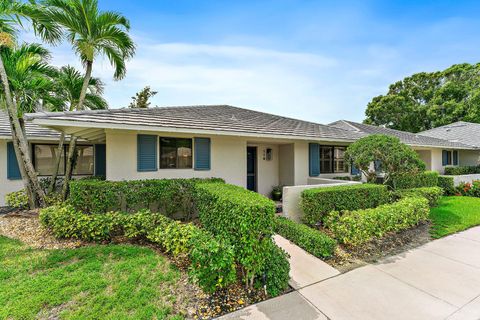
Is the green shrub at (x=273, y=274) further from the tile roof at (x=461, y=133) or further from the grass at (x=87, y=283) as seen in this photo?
the tile roof at (x=461, y=133)

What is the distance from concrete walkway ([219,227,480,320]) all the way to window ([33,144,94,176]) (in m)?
9.97

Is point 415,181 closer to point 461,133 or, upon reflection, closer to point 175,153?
point 175,153

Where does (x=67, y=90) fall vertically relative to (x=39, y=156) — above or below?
above

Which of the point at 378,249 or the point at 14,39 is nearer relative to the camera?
the point at 378,249

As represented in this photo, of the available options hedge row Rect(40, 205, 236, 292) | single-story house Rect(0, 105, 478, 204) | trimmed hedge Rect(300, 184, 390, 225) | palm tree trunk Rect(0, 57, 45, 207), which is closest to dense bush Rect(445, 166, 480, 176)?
single-story house Rect(0, 105, 478, 204)

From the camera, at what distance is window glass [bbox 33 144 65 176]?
9.15 metres

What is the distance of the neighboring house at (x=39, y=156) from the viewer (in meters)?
8.29

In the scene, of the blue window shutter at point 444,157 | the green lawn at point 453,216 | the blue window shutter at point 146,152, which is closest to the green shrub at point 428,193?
the green lawn at point 453,216

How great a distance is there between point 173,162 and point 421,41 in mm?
12452

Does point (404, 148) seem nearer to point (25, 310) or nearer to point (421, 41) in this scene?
point (421, 41)

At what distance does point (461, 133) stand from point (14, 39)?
30824 mm

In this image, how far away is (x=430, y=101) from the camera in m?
29.8

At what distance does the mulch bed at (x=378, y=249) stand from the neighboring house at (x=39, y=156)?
10.2 meters

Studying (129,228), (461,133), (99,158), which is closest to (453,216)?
(129,228)
